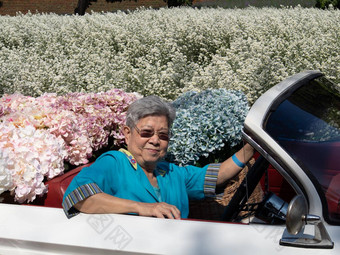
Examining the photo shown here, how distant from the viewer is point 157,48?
6629mm

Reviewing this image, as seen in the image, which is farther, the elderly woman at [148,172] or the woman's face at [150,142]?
the woman's face at [150,142]

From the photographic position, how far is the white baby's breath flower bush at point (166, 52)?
5.22m

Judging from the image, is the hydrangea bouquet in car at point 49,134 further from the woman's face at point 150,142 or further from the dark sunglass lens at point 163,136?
the dark sunglass lens at point 163,136

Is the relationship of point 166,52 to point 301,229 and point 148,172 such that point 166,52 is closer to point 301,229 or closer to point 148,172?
point 148,172

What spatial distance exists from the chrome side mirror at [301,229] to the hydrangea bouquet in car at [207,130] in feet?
6.18

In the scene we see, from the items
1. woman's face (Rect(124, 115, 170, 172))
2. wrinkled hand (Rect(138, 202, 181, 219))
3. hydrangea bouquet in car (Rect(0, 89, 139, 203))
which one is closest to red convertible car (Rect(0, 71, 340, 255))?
wrinkled hand (Rect(138, 202, 181, 219))

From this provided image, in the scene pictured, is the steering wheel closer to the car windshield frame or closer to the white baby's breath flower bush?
the car windshield frame

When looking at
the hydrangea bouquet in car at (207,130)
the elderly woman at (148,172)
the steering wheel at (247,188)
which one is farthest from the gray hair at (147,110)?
the hydrangea bouquet in car at (207,130)

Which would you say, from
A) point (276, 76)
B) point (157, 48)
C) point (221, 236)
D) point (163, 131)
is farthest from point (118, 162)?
point (157, 48)

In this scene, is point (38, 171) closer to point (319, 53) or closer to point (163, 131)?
point (163, 131)

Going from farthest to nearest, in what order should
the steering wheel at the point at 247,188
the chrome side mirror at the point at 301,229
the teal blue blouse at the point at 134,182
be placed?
1. the steering wheel at the point at 247,188
2. the teal blue blouse at the point at 134,182
3. the chrome side mirror at the point at 301,229

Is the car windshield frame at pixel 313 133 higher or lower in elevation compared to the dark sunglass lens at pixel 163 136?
higher

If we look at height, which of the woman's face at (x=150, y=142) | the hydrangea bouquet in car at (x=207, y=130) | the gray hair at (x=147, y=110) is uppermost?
the gray hair at (x=147, y=110)

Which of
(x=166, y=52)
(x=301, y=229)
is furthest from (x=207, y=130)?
(x=166, y=52)
